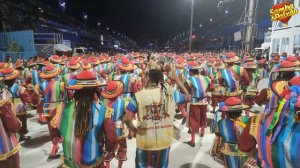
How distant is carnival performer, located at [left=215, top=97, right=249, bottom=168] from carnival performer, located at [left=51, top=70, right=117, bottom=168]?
166 cm

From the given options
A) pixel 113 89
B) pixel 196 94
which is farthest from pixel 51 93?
pixel 196 94

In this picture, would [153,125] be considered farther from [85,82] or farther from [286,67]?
[286,67]

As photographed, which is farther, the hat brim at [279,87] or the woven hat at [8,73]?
the woven hat at [8,73]

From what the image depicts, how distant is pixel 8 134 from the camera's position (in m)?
3.49

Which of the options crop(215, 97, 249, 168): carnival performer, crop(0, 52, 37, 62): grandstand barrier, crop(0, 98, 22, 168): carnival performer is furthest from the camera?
crop(0, 52, 37, 62): grandstand barrier

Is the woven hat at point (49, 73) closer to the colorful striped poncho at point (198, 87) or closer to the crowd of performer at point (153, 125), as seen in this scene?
the crowd of performer at point (153, 125)

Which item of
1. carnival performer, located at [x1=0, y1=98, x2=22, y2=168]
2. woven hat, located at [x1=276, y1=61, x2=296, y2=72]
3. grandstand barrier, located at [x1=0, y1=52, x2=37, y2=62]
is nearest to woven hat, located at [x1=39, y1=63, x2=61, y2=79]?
carnival performer, located at [x1=0, y1=98, x2=22, y2=168]

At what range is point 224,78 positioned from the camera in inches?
290

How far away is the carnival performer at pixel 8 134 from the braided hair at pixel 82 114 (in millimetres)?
988

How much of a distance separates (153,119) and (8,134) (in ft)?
5.99

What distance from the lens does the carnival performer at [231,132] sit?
3.78 metres

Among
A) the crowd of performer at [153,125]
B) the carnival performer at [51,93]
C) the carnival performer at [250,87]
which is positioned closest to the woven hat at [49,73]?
the carnival performer at [51,93]

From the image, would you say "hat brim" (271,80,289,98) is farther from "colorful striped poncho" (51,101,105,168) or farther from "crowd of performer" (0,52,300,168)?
"colorful striped poncho" (51,101,105,168)

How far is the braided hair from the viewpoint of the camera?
2.84 m
